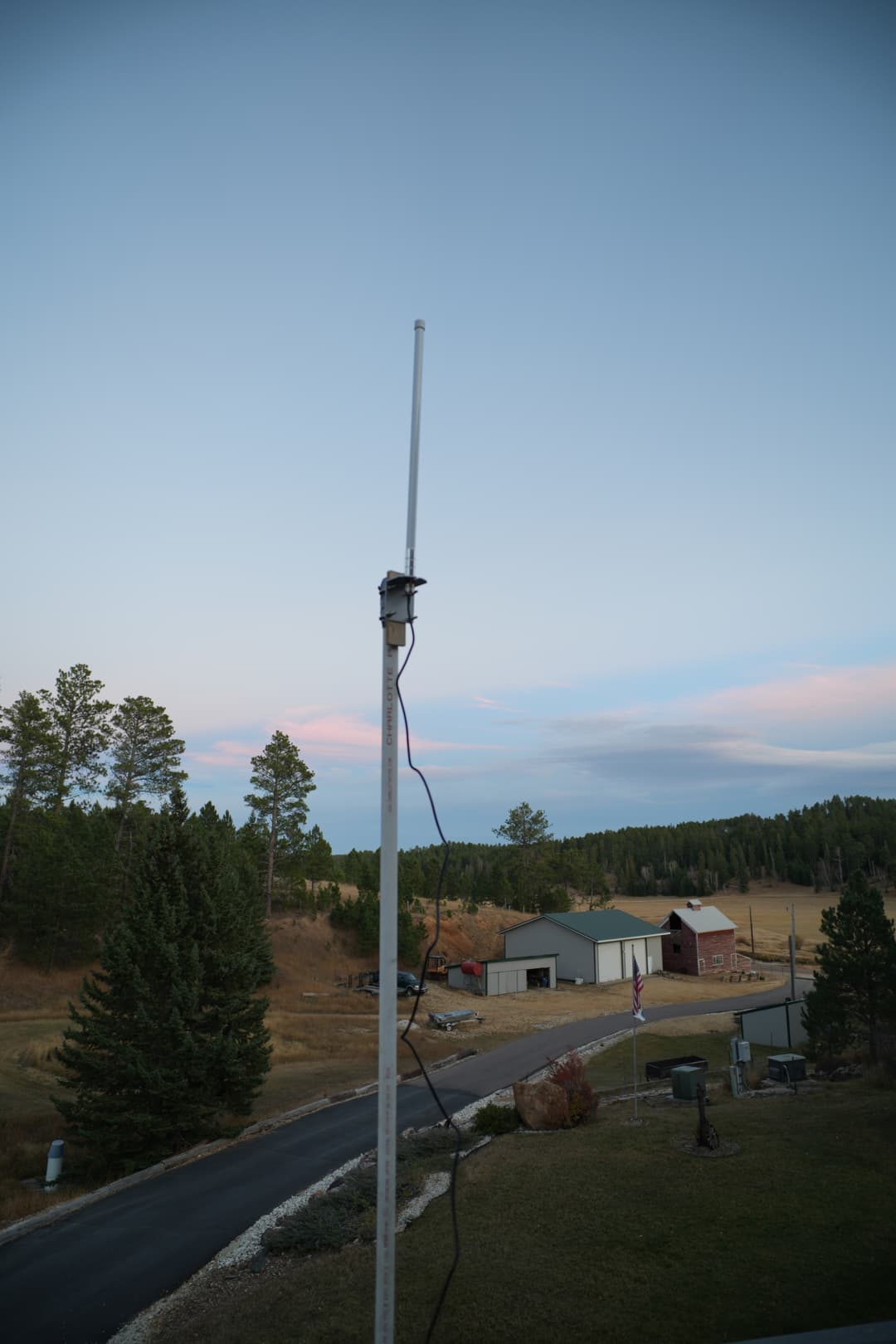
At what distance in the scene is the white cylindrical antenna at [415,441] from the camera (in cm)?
744

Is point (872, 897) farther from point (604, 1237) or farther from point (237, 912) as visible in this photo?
point (237, 912)

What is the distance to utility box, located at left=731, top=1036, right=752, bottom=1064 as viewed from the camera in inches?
972

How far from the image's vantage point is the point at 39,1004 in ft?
137

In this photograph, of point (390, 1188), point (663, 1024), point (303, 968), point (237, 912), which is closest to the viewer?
point (390, 1188)

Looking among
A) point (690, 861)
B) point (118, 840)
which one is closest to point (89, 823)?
point (118, 840)

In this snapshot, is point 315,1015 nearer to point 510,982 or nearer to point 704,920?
point 510,982

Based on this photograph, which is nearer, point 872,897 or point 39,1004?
point 872,897

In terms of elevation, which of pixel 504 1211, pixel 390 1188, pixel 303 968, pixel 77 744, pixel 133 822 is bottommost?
pixel 303 968

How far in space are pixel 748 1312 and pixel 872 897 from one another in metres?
20.2

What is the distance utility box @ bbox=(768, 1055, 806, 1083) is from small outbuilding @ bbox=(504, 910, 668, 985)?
35216 millimetres

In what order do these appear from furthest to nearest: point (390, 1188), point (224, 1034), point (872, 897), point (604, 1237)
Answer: point (872, 897) < point (224, 1034) < point (604, 1237) < point (390, 1188)

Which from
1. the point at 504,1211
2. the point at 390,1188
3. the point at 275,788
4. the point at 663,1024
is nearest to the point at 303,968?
the point at 275,788

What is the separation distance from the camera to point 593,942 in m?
58.8

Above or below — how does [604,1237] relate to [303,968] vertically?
above
